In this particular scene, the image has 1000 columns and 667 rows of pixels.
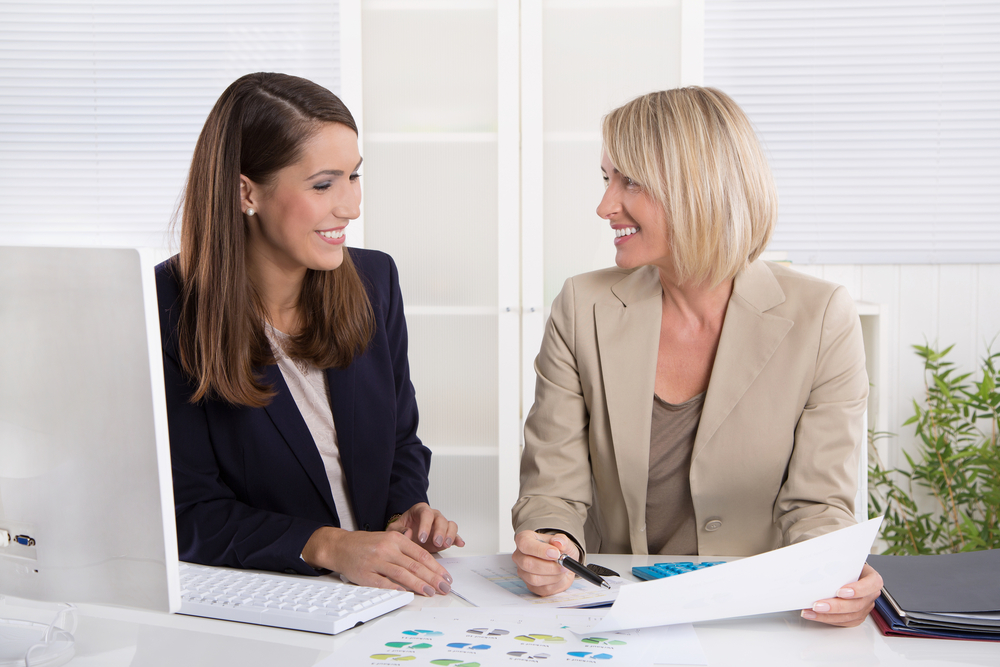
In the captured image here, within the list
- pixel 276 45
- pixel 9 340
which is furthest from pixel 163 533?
pixel 276 45

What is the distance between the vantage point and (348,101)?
2592 millimetres

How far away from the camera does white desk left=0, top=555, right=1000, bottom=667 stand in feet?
2.77

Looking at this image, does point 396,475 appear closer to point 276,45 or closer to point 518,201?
point 518,201

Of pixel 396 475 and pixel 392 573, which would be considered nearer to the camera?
pixel 392 573

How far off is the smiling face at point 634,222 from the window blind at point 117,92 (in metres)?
1.95

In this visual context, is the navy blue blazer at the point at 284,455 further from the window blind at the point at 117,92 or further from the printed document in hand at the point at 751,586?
the window blind at the point at 117,92

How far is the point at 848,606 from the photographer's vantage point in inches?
36.4

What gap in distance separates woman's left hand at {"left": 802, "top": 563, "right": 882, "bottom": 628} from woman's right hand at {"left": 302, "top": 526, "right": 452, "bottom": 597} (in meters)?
0.47

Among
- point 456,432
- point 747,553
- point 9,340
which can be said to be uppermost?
point 9,340

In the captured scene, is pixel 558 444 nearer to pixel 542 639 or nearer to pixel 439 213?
pixel 542 639

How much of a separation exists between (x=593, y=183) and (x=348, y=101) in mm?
863

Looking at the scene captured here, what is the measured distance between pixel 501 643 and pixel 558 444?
530 mm

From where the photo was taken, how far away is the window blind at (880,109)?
114 inches

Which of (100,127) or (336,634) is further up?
(100,127)
